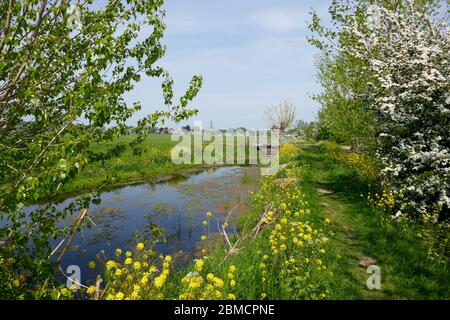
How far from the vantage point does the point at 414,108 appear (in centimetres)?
1037

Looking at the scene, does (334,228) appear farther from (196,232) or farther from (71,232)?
(71,232)

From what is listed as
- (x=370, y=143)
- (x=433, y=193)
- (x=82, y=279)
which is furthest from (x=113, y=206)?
(x=433, y=193)

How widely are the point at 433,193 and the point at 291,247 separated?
4.61m

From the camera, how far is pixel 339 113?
16.2 metres

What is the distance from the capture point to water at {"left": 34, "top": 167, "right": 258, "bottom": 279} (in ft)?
33.6

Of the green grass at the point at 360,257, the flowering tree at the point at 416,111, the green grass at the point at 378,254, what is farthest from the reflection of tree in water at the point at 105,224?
the flowering tree at the point at 416,111

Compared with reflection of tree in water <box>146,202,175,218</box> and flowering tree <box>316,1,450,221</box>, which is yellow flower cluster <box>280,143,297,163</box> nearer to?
reflection of tree in water <box>146,202,175,218</box>

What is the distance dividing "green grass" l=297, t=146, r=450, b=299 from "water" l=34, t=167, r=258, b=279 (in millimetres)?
3507

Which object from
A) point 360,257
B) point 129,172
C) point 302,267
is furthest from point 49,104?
point 129,172

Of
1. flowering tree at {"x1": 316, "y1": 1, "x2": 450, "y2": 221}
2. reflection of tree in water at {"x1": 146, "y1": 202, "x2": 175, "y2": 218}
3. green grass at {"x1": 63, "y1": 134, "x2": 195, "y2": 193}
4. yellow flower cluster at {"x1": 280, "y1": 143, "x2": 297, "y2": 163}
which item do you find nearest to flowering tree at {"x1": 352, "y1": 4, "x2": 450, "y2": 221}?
flowering tree at {"x1": 316, "y1": 1, "x2": 450, "y2": 221}

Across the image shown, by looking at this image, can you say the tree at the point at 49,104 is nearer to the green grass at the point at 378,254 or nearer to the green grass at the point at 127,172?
the green grass at the point at 378,254

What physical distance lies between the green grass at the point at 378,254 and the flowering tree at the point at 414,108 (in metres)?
0.94

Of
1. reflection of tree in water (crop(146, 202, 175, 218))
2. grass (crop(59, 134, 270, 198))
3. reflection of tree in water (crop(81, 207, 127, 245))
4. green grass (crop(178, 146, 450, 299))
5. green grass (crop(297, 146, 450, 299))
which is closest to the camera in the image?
green grass (crop(178, 146, 450, 299))

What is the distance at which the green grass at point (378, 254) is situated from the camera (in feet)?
20.5
